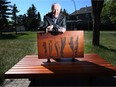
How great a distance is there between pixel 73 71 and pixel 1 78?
261 cm

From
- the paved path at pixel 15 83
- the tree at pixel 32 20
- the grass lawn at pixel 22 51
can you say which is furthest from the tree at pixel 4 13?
the paved path at pixel 15 83

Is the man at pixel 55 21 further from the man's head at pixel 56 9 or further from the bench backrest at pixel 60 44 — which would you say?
the bench backrest at pixel 60 44

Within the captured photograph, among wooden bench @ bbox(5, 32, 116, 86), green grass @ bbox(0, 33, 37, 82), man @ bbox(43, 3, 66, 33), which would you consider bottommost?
green grass @ bbox(0, 33, 37, 82)

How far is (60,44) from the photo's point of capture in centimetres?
523

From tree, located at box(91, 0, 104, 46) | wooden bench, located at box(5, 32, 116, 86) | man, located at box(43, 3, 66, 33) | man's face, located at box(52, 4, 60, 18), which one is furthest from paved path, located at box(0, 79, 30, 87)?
tree, located at box(91, 0, 104, 46)

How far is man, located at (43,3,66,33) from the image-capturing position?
527 cm

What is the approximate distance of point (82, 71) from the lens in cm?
441

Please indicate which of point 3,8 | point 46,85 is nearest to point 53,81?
point 46,85

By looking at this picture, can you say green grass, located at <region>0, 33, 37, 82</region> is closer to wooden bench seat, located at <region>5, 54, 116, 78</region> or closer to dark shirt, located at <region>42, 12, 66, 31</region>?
wooden bench seat, located at <region>5, 54, 116, 78</region>

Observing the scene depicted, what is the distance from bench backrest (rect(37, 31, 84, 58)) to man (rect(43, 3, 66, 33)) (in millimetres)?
128

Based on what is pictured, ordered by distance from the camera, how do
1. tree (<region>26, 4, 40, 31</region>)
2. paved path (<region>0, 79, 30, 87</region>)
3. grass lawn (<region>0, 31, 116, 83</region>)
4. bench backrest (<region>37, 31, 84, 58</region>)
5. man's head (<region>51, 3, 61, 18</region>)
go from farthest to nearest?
tree (<region>26, 4, 40, 31</region>)
grass lawn (<region>0, 31, 116, 83</region>)
paved path (<region>0, 79, 30, 87</region>)
man's head (<region>51, 3, 61, 18</region>)
bench backrest (<region>37, 31, 84, 58</region>)

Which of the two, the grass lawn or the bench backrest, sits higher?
the bench backrest

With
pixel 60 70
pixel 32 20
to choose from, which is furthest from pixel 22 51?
pixel 32 20

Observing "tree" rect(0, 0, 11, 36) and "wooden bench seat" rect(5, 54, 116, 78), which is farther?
Result: "tree" rect(0, 0, 11, 36)
